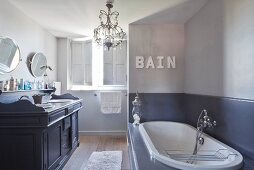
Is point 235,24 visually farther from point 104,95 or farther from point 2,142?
point 104,95

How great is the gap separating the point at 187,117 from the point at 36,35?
2897 mm

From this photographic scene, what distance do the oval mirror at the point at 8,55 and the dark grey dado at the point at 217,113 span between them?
185 cm

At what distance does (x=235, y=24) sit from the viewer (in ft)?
7.07

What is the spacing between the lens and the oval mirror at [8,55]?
2555mm

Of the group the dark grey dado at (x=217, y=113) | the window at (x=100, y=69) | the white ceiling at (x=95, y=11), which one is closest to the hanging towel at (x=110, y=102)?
the window at (x=100, y=69)

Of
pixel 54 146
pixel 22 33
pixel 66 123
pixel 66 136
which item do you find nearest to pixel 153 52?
pixel 66 123

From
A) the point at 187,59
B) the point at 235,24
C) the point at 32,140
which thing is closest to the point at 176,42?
the point at 187,59

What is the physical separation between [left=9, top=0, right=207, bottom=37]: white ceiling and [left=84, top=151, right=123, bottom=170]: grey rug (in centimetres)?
218

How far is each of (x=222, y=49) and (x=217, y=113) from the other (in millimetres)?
743

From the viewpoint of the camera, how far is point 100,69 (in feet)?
16.0

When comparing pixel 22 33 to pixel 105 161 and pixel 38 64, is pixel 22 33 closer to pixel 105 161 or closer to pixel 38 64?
pixel 38 64

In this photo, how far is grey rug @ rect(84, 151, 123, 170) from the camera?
2934 mm

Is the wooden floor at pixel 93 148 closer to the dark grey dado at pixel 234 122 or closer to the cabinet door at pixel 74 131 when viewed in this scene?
the cabinet door at pixel 74 131

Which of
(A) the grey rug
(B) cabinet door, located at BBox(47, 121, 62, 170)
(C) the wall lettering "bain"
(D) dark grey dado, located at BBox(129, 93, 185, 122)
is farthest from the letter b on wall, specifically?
(B) cabinet door, located at BBox(47, 121, 62, 170)
